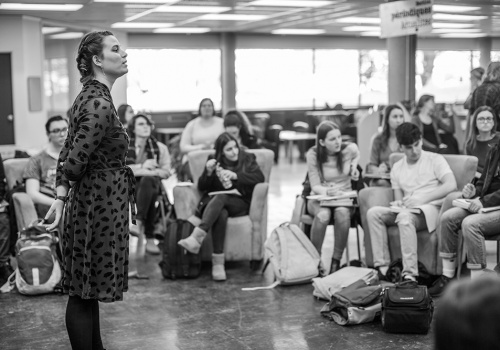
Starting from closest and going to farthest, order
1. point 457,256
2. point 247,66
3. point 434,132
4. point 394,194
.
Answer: point 457,256, point 394,194, point 434,132, point 247,66

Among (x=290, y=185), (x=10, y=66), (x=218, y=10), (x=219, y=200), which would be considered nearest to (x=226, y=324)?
(x=219, y=200)

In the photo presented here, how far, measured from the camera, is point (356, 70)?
22.8 m

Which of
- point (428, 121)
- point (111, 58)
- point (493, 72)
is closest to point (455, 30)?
point (428, 121)

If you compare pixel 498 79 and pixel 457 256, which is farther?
pixel 498 79

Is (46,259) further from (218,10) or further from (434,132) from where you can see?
(218,10)

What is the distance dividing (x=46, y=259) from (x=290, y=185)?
24.0 feet

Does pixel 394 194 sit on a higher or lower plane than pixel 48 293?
higher

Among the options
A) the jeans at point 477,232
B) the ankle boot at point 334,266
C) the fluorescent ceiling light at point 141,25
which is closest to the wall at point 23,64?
the fluorescent ceiling light at point 141,25

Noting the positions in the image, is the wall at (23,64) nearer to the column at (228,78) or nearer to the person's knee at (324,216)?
the column at (228,78)

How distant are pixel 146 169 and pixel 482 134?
3.03 m

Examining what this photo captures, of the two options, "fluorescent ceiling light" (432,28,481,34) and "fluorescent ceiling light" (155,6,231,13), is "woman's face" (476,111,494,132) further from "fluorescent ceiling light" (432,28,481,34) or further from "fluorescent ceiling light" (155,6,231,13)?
"fluorescent ceiling light" (155,6,231,13)

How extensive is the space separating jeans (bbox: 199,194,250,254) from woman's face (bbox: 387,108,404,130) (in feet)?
5.59

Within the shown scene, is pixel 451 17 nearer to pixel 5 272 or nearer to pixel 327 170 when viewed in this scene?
pixel 327 170

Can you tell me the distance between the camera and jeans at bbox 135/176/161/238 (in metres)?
7.57
